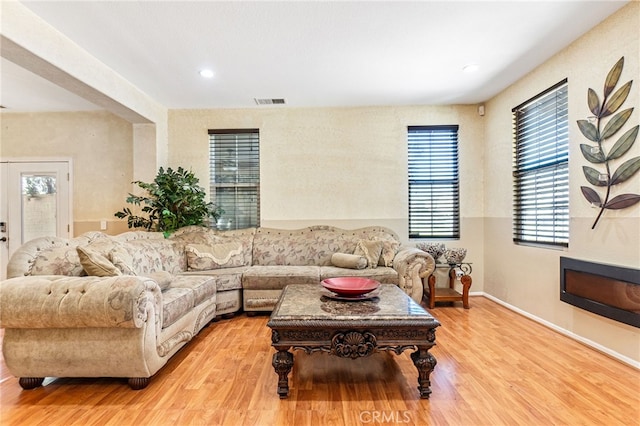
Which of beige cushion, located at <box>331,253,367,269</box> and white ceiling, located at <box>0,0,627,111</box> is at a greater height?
white ceiling, located at <box>0,0,627,111</box>

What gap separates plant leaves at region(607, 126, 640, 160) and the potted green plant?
14.4ft

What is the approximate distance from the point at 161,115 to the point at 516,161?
16.0ft

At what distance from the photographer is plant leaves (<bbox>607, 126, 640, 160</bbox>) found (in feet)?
7.55

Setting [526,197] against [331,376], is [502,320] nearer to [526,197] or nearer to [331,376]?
[526,197]

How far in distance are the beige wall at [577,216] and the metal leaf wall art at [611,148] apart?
1.7 inches

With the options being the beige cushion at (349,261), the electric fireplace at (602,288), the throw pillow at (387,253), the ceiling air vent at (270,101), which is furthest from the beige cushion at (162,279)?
the electric fireplace at (602,288)

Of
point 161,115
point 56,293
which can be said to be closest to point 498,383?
point 56,293

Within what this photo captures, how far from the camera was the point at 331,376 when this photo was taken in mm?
2164

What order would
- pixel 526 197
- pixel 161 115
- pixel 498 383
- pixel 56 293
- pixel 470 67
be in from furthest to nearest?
pixel 161 115 < pixel 526 197 < pixel 470 67 < pixel 498 383 < pixel 56 293

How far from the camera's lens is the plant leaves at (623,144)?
2303 millimetres

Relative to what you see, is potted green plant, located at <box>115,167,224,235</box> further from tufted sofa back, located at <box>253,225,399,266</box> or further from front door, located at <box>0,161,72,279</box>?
front door, located at <box>0,161,72,279</box>

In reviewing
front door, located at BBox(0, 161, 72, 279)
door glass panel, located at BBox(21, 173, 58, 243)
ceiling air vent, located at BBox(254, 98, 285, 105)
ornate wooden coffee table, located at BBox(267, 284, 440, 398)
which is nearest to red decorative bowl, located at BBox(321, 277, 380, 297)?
ornate wooden coffee table, located at BBox(267, 284, 440, 398)

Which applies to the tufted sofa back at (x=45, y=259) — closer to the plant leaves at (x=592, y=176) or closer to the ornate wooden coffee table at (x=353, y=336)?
the ornate wooden coffee table at (x=353, y=336)

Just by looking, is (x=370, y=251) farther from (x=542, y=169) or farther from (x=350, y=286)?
(x=542, y=169)
